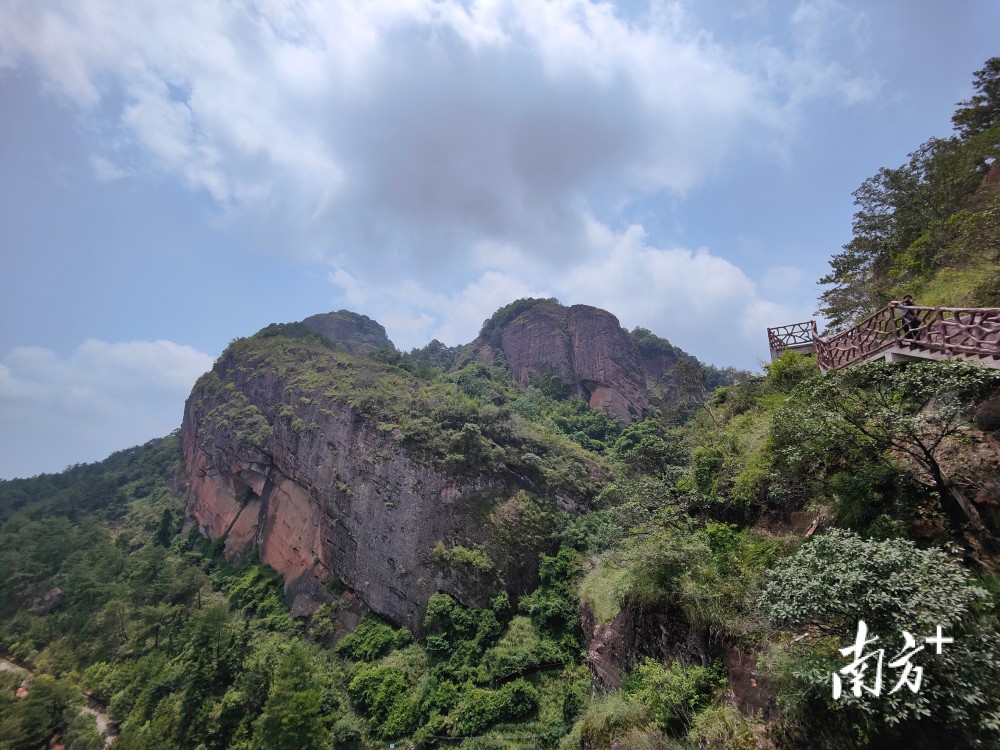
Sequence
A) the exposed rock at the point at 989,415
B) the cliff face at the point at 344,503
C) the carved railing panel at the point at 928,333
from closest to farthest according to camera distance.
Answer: the exposed rock at the point at 989,415 → the carved railing panel at the point at 928,333 → the cliff face at the point at 344,503

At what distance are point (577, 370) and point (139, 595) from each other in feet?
167

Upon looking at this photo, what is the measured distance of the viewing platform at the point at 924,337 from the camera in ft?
21.6

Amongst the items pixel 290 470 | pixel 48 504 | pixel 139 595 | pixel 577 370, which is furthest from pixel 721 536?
pixel 48 504

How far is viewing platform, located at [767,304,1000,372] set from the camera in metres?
6.58

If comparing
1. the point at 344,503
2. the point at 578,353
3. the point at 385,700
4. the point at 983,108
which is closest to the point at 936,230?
the point at 983,108

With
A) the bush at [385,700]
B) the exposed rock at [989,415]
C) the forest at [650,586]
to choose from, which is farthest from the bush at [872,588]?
the bush at [385,700]

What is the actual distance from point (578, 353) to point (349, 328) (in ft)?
159

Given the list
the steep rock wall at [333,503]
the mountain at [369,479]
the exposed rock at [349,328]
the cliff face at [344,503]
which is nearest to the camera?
the cliff face at [344,503]

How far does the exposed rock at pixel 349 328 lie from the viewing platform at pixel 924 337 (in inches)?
3108

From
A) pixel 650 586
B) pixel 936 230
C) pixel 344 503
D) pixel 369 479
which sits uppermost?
pixel 936 230

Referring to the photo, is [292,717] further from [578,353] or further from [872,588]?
[578,353]

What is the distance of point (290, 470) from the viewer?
3425 cm

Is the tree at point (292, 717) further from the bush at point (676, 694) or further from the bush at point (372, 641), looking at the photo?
the bush at point (676, 694)

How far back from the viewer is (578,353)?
63.0m
